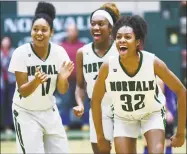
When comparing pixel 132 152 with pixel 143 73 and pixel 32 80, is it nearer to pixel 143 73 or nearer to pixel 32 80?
pixel 143 73

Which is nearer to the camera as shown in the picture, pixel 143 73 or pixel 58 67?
pixel 143 73

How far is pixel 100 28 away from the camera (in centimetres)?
782

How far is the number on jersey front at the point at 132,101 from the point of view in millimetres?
6809

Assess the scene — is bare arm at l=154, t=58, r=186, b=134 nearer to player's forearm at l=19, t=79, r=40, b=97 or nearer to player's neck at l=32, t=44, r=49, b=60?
player's forearm at l=19, t=79, r=40, b=97

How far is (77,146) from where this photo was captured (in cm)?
1208

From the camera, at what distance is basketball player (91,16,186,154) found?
6.71 meters

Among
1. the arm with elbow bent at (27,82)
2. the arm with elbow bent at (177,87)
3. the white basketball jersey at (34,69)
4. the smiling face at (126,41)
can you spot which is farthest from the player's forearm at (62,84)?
the arm with elbow bent at (177,87)

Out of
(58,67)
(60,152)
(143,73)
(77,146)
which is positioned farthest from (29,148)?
(77,146)

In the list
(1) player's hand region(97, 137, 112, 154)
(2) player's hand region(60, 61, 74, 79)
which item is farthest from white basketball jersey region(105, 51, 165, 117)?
(2) player's hand region(60, 61, 74, 79)

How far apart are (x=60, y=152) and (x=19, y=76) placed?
3.04 ft

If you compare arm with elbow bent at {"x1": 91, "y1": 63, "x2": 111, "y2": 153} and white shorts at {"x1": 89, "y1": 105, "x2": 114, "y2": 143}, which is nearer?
arm with elbow bent at {"x1": 91, "y1": 63, "x2": 111, "y2": 153}

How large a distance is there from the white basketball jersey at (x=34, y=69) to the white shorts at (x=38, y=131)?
8 cm

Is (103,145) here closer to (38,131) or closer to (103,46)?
(38,131)

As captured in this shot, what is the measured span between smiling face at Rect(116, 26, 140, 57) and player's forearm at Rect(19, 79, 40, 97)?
36.0 inches
